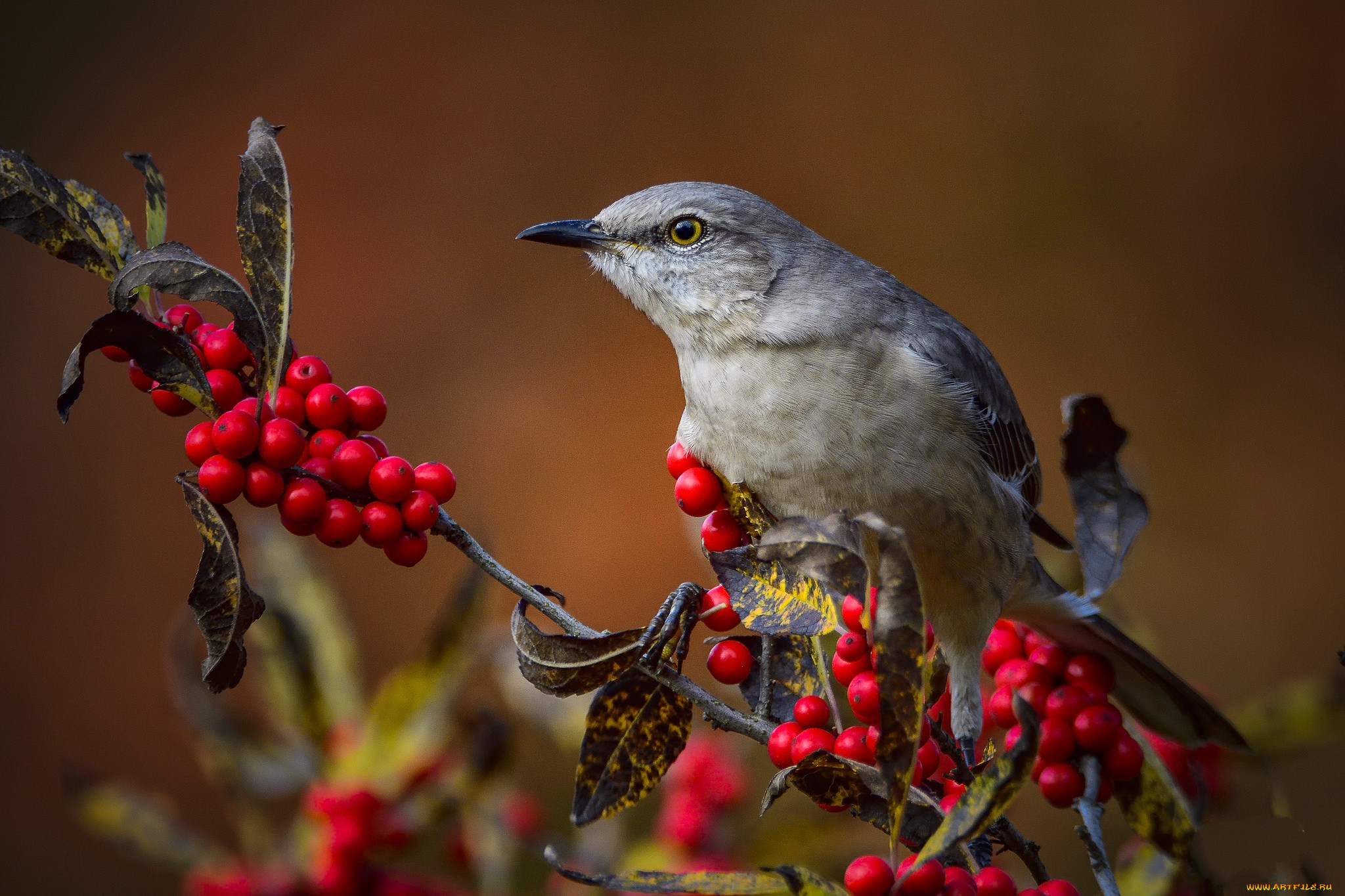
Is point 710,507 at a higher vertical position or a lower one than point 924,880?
higher

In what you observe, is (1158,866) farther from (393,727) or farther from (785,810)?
(393,727)

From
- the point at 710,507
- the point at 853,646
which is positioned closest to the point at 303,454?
the point at 710,507

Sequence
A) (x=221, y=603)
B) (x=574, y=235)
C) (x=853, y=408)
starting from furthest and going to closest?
1. (x=574, y=235)
2. (x=853, y=408)
3. (x=221, y=603)

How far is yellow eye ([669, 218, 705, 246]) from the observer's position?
1969 millimetres

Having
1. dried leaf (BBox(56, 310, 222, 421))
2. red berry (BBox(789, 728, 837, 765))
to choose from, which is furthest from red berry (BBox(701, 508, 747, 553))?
dried leaf (BBox(56, 310, 222, 421))

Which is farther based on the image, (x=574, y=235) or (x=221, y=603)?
(x=574, y=235)

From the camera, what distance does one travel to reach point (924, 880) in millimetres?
875

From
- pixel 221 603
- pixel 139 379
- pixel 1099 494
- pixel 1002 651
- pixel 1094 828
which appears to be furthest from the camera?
pixel 1002 651

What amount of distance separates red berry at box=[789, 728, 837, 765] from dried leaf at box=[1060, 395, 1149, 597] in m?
0.50

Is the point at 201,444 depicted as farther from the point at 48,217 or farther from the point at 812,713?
the point at 812,713

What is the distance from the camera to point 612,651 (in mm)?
988

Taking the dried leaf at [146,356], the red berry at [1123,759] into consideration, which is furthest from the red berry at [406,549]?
the red berry at [1123,759]

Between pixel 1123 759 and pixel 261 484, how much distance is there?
1.09 m

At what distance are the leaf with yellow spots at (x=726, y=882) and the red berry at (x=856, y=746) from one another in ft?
0.66
